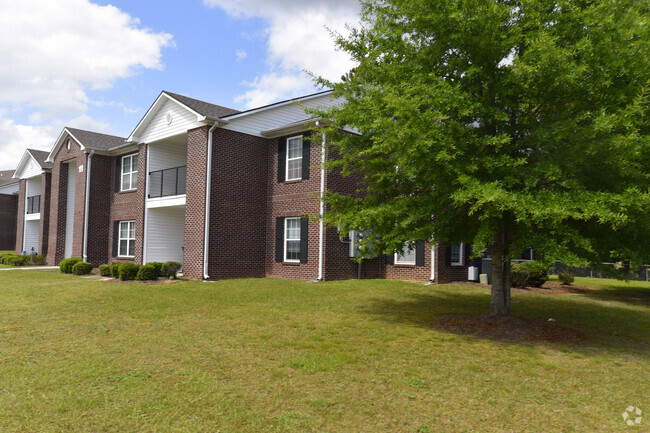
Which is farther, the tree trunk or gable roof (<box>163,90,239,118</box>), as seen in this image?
gable roof (<box>163,90,239,118</box>)

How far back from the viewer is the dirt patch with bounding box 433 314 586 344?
8344 millimetres

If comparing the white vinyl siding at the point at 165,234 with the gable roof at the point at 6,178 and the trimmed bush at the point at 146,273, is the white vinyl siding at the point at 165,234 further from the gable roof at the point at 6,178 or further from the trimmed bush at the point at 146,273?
the gable roof at the point at 6,178

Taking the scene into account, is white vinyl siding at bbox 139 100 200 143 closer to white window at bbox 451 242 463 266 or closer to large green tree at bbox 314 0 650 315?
large green tree at bbox 314 0 650 315

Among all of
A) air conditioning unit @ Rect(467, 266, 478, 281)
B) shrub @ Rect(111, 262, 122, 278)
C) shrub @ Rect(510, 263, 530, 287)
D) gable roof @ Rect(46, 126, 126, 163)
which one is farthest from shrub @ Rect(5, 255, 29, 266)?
shrub @ Rect(510, 263, 530, 287)

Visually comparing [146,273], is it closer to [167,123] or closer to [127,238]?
[167,123]

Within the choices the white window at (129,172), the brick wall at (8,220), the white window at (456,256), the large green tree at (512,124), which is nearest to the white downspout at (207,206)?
the white window at (129,172)

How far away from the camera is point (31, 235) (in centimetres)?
3112

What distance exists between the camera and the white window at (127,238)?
21.8 m

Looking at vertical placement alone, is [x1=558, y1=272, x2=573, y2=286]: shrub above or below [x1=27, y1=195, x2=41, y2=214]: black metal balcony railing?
below

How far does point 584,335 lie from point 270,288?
8578 mm

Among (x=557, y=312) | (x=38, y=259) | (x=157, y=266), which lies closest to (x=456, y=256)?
(x=557, y=312)

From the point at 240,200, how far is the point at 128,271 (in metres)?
4.78

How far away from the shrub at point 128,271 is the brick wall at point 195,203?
172 centimetres

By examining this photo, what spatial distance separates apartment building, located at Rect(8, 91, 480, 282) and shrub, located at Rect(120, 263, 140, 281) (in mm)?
1722
